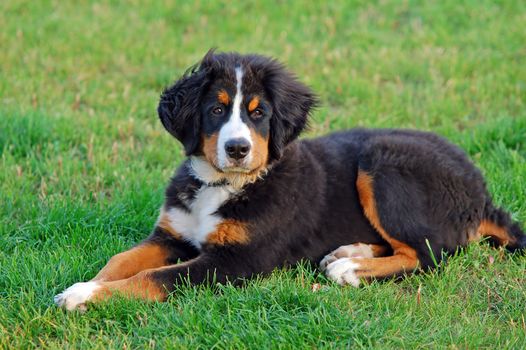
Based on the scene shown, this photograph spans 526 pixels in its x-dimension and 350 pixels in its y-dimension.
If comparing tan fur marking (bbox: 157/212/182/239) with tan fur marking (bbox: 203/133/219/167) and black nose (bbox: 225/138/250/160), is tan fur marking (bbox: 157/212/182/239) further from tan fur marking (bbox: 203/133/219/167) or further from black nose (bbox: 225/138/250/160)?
black nose (bbox: 225/138/250/160)

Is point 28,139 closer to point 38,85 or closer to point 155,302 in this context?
point 38,85

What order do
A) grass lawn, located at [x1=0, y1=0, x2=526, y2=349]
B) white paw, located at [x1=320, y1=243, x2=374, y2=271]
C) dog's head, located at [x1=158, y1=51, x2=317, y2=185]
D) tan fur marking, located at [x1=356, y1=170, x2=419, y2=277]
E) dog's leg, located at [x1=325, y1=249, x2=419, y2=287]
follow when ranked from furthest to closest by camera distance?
white paw, located at [x1=320, y1=243, x2=374, y2=271] < tan fur marking, located at [x1=356, y1=170, x2=419, y2=277] < dog's leg, located at [x1=325, y1=249, x2=419, y2=287] < dog's head, located at [x1=158, y1=51, x2=317, y2=185] < grass lawn, located at [x1=0, y1=0, x2=526, y2=349]

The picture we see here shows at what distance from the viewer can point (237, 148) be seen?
4.38 m

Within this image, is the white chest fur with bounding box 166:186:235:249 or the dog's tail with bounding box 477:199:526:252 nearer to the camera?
the white chest fur with bounding box 166:186:235:249

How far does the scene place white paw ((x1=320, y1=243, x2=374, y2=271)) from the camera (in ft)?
16.3

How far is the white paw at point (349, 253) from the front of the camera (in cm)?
495

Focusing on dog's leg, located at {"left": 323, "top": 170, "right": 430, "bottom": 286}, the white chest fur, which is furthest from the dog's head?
dog's leg, located at {"left": 323, "top": 170, "right": 430, "bottom": 286}

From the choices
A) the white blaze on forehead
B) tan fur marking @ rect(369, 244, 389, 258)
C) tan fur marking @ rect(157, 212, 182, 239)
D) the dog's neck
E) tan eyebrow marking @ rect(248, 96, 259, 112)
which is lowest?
tan fur marking @ rect(369, 244, 389, 258)

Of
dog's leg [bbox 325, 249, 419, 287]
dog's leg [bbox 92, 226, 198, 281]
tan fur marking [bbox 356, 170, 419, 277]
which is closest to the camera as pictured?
dog's leg [bbox 92, 226, 198, 281]

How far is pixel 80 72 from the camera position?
860cm

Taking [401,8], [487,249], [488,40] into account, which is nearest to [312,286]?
[487,249]

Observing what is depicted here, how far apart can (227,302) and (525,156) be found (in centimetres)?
347

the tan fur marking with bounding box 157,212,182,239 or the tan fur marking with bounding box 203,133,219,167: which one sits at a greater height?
the tan fur marking with bounding box 203,133,219,167

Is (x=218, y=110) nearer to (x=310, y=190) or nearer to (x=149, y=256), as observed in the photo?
(x=310, y=190)
